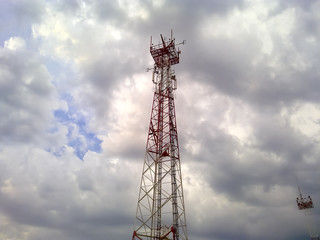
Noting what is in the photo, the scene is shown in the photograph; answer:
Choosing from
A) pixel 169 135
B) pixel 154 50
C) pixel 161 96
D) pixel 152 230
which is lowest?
pixel 152 230

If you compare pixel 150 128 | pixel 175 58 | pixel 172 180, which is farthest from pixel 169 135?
pixel 175 58

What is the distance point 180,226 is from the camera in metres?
45.5

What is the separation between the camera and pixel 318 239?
86250 millimetres

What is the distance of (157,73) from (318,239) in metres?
73.7

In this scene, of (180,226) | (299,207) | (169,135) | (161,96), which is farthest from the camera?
(299,207)

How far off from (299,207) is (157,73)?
236ft

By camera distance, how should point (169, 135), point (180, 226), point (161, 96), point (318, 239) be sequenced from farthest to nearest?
1. point (318, 239)
2. point (161, 96)
3. point (169, 135)
4. point (180, 226)

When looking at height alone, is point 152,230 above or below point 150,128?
below

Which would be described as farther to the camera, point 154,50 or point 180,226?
point 154,50

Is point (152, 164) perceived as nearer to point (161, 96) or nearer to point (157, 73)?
point (161, 96)

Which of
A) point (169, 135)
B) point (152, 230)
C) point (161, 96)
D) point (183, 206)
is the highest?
point (161, 96)

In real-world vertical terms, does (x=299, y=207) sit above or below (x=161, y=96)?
below

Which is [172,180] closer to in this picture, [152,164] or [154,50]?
[152,164]

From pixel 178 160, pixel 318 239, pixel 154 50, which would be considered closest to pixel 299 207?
pixel 318 239
